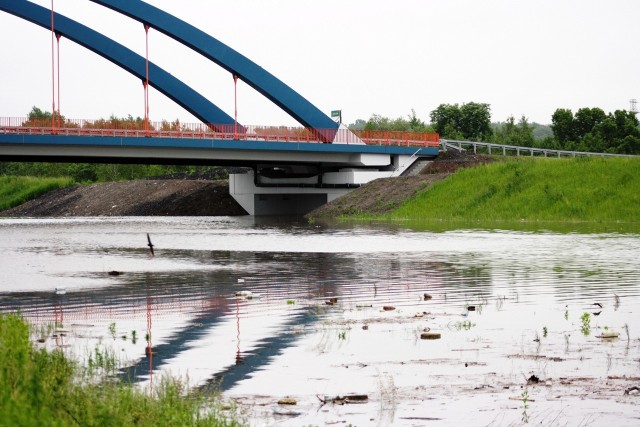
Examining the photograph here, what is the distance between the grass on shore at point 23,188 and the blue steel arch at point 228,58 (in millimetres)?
43723

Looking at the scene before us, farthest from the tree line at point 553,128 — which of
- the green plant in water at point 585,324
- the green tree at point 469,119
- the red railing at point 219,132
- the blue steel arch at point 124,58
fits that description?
the green plant in water at point 585,324

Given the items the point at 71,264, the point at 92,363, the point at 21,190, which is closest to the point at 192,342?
the point at 92,363

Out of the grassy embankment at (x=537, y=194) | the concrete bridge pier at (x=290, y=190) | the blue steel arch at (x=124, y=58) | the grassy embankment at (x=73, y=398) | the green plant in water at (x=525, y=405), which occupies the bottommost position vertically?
the green plant in water at (x=525, y=405)

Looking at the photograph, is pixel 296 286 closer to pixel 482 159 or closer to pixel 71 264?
pixel 71 264

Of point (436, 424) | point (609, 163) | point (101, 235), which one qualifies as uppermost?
point (609, 163)

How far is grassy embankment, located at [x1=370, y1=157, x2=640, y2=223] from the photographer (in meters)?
55.3

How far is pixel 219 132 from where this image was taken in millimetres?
70062

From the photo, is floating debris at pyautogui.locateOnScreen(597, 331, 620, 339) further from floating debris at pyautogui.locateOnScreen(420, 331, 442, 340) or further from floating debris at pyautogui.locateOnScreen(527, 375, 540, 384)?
→ floating debris at pyautogui.locateOnScreen(527, 375, 540, 384)

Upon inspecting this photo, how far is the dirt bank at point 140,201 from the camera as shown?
87075mm

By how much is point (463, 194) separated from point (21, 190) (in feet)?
202

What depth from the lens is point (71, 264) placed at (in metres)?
27.0

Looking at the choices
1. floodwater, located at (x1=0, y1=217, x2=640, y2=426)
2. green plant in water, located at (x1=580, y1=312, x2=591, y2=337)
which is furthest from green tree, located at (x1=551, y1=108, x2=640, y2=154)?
green plant in water, located at (x1=580, y1=312, x2=591, y2=337)

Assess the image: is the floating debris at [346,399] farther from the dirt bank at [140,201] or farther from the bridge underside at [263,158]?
the dirt bank at [140,201]

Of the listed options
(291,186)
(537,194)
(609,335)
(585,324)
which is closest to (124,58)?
(291,186)
